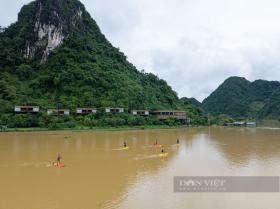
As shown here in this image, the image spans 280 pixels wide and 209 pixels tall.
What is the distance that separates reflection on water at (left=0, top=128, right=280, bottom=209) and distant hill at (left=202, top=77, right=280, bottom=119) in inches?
4895

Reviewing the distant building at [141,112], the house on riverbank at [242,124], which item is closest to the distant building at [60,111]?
the distant building at [141,112]

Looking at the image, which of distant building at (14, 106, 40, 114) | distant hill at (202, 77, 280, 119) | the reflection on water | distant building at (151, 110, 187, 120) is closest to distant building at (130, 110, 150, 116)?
distant building at (151, 110, 187, 120)

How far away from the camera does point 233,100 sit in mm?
168500

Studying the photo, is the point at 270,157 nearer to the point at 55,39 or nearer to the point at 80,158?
the point at 80,158

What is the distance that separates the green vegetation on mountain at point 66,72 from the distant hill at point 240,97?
6515cm

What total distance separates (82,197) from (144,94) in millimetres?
69328

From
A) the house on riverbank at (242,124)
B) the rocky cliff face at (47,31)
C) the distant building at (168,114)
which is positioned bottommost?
the house on riverbank at (242,124)

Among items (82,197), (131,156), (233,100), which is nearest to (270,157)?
(131,156)

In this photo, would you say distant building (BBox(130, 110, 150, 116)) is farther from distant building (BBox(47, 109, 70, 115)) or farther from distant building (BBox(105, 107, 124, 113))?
distant building (BBox(47, 109, 70, 115))


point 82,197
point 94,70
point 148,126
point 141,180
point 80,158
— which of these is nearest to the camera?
point 82,197

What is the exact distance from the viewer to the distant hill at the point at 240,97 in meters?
160

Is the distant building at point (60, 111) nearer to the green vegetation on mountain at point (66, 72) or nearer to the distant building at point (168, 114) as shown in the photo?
the green vegetation on mountain at point (66, 72)

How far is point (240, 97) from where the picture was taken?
174 m

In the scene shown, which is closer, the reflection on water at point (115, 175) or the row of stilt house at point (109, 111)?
the reflection on water at point (115, 175)
